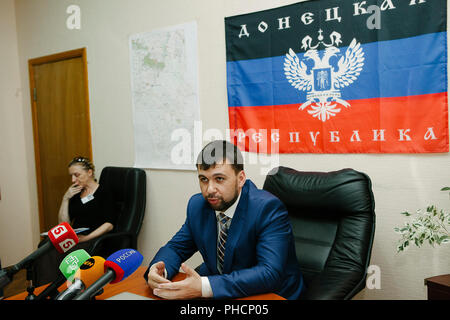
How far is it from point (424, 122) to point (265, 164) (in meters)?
0.98

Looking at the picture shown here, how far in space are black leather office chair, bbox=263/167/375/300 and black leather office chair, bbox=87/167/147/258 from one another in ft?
4.31

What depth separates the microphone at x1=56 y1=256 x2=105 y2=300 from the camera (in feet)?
2.86

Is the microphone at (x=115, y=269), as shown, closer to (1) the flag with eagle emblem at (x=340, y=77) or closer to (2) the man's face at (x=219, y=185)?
(2) the man's face at (x=219, y=185)

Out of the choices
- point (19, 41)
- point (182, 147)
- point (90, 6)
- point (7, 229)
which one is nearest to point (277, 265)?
point (182, 147)

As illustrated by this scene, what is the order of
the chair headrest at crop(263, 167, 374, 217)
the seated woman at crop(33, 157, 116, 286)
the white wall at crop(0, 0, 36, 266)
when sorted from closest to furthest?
the chair headrest at crop(263, 167, 374, 217)
the seated woman at crop(33, 157, 116, 286)
the white wall at crop(0, 0, 36, 266)

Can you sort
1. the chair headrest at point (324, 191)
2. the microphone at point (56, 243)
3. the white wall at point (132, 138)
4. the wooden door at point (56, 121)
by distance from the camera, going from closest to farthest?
the microphone at point (56, 243), the chair headrest at point (324, 191), the white wall at point (132, 138), the wooden door at point (56, 121)

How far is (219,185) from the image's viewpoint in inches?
62.2

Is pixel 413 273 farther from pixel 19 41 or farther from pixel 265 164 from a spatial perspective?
pixel 19 41

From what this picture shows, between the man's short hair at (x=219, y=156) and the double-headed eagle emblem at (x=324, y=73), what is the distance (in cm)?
88

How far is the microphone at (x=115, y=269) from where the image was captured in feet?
2.73

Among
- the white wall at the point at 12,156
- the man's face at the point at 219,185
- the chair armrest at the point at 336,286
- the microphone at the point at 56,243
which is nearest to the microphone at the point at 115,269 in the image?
the microphone at the point at 56,243

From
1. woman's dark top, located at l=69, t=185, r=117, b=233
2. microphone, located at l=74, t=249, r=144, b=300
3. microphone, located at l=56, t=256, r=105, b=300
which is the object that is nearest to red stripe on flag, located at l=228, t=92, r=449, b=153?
woman's dark top, located at l=69, t=185, r=117, b=233

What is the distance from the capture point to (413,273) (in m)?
2.11

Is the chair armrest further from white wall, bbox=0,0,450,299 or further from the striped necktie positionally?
white wall, bbox=0,0,450,299
